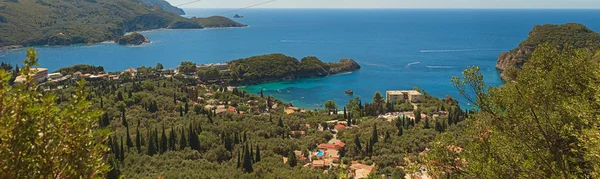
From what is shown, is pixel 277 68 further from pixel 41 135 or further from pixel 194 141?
pixel 41 135

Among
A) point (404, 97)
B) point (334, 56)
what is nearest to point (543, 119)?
point (404, 97)

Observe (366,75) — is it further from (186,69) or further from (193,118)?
(193,118)

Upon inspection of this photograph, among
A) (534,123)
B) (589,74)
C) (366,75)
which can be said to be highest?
(589,74)

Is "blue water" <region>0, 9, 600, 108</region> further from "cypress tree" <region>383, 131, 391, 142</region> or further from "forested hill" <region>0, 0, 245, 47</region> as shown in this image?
"cypress tree" <region>383, 131, 391, 142</region>

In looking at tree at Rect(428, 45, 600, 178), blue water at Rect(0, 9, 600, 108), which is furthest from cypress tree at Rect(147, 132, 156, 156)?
blue water at Rect(0, 9, 600, 108)

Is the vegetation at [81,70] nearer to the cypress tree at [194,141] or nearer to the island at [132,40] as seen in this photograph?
the cypress tree at [194,141]

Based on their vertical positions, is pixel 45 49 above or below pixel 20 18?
below

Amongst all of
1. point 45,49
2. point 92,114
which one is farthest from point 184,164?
point 45,49
